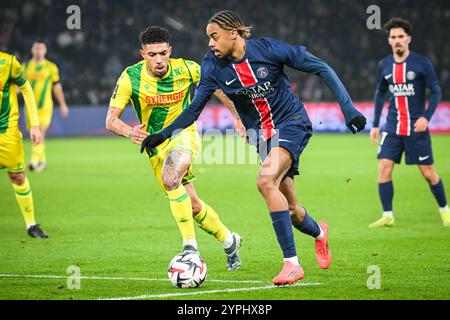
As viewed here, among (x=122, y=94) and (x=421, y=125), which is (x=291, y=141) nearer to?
(x=122, y=94)

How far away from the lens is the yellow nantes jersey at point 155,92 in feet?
27.5

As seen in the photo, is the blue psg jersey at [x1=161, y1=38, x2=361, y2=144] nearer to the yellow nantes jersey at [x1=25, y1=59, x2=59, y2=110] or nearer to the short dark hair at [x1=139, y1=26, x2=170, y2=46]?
the short dark hair at [x1=139, y1=26, x2=170, y2=46]

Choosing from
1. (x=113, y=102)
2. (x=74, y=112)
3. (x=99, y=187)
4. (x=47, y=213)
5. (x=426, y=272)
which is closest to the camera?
(x=426, y=272)

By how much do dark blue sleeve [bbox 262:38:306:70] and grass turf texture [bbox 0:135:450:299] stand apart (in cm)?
178

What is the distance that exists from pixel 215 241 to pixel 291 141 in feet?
9.93

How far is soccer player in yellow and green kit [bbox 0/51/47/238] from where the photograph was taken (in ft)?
33.2

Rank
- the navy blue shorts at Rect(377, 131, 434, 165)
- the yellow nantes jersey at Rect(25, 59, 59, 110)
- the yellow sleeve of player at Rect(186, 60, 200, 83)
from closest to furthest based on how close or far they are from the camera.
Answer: the yellow sleeve of player at Rect(186, 60, 200, 83), the navy blue shorts at Rect(377, 131, 434, 165), the yellow nantes jersey at Rect(25, 59, 59, 110)

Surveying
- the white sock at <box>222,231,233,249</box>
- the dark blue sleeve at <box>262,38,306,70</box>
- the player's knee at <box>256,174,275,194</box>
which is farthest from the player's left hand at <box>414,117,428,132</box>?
the player's knee at <box>256,174,275,194</box>

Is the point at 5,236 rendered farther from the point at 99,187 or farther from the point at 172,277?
the point at 99,187

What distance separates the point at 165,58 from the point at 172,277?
2.24m

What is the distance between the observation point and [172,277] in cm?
707

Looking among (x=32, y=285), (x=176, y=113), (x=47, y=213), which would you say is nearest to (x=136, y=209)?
(x=47, y=213)
